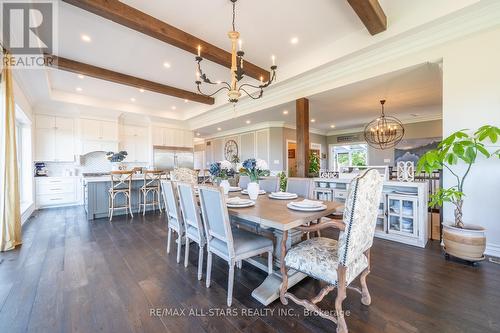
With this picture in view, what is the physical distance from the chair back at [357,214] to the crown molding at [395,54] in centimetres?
246

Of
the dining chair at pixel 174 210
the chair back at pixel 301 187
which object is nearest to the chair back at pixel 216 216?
the dining chair at pixel 174 210

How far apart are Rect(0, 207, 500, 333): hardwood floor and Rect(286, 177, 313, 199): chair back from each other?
41.5 inches

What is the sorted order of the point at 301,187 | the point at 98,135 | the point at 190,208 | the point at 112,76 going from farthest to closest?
the point at 98,135
the point at 112,76
the point at 301,187
the point at 190,208

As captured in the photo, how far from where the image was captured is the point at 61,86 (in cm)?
488

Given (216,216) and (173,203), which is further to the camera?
(173,203)

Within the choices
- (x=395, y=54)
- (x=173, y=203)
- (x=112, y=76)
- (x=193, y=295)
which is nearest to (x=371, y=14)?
(x=395, y=54)

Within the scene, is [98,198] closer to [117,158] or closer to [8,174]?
[117,158]

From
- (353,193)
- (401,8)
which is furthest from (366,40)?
(353,193)

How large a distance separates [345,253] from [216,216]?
99 centimetres

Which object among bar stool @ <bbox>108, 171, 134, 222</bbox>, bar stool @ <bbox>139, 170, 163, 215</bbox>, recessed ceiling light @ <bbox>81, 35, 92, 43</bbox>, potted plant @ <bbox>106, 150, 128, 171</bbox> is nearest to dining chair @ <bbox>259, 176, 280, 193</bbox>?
bar stool @ <bbox>139, 170, 163, 215</bbox>

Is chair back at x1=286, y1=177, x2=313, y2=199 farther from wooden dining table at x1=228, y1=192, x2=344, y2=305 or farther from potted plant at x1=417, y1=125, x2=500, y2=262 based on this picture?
potted plant at x1=417, y1=125, x2=500, y2=262

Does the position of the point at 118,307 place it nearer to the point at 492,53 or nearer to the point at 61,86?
the point at 492,53

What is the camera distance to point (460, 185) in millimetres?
→ 2348

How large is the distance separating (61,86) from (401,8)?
22.3 feet
